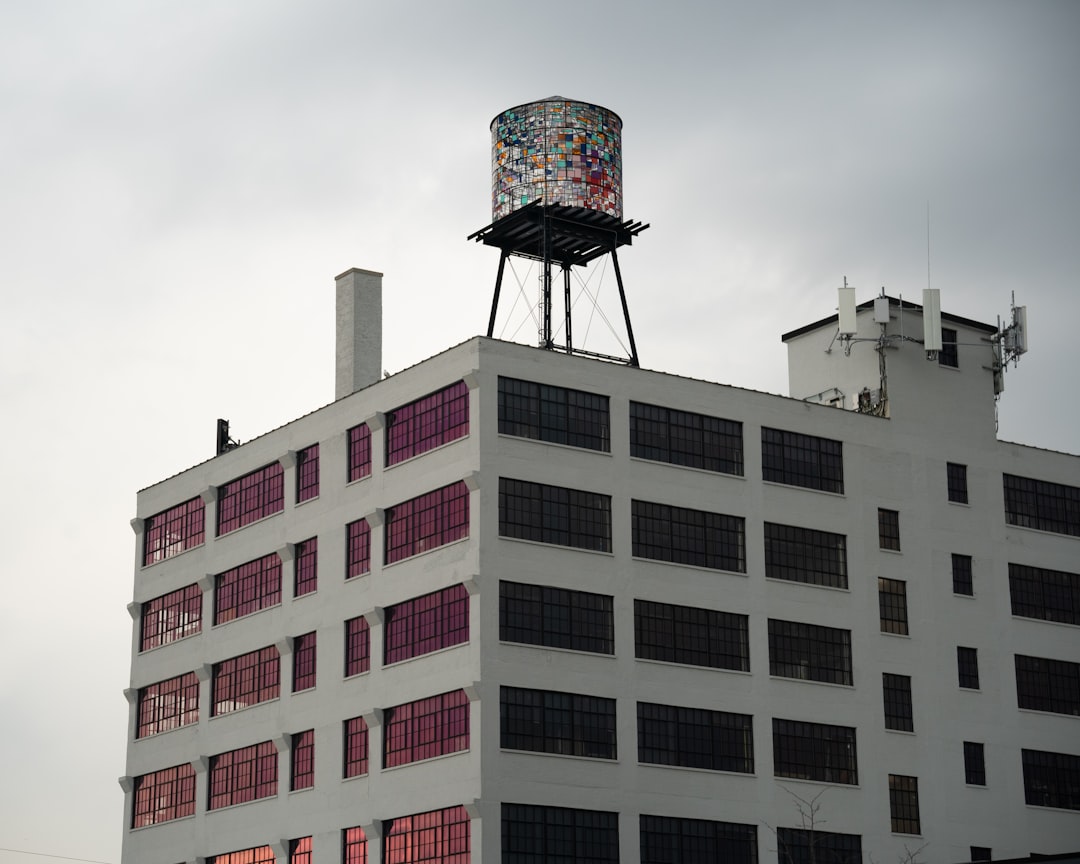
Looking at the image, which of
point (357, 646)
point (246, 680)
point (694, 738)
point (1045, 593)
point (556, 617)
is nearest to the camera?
point (556, 617)

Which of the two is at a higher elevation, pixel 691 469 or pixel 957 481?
pixel 957 481

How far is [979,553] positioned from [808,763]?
516 inches

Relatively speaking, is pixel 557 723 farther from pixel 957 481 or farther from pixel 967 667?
pixel 957 481

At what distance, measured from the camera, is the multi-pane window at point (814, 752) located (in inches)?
3118

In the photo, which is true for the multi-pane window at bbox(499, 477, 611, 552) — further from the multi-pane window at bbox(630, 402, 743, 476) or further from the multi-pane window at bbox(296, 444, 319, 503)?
the multi-pane window at bbox(296, 444, 319, 503)

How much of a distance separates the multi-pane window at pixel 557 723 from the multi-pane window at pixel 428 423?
10.0 meters

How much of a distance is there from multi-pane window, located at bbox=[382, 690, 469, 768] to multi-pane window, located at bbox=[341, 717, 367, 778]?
154 centimetres

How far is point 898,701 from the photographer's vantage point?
82.4 meters

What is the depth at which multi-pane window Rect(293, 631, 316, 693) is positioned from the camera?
82000mm

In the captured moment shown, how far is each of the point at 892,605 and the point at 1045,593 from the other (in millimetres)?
8888

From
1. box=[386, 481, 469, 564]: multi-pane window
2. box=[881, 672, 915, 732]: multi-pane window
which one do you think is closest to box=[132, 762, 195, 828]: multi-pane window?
box=[386, 481, 469, 564]: multi-pane window

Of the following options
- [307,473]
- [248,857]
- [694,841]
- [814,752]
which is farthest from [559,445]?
[248,857]

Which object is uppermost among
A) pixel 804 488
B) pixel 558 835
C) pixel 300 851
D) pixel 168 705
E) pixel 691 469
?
pixel 804 488

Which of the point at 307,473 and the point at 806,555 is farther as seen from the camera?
the point at 307,473
